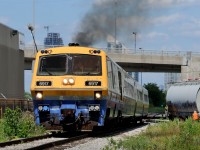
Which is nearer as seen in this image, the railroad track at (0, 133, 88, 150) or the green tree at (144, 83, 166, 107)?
the railroad track at (0, 133, 88, 150)

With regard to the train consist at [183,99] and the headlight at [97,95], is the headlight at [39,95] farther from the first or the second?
the train consist at [183,99]

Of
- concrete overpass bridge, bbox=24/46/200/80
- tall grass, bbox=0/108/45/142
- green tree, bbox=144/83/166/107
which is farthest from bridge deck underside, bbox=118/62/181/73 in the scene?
green tree, bbox=144/83/166/107

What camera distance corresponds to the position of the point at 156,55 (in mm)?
69188

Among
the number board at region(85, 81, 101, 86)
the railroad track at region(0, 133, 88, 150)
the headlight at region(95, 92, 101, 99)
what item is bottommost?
the railroad track at region(0, 133, 88, 150)

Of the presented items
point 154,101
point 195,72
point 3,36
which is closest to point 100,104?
point 3,36

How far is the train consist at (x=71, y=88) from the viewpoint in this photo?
66.0 ft

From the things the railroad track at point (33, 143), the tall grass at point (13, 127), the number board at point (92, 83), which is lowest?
the railroad track at point (33, 143)

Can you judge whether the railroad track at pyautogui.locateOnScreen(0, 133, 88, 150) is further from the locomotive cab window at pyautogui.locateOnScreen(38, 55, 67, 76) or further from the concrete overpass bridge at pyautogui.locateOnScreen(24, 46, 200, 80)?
the concrete overpass bridge at pyautogui.locateOnScreen(24, 46, 200, 80)

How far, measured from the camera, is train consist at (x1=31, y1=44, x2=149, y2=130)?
20.1 meters

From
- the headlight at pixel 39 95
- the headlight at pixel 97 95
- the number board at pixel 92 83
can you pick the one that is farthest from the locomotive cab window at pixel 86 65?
the headlight at pixel 39 95

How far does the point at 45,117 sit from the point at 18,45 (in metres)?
31.0

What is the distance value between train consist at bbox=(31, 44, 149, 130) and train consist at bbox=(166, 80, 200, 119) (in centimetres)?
1720

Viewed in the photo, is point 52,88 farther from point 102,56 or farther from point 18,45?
point 18,45

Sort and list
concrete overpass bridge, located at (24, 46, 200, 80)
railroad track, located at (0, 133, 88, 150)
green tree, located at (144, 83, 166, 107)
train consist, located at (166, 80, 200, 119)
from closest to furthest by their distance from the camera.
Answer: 1. railroad track, located at (0, 133, 88, 150)
2. train consist, located at (166, 80, 200, 119)
3. concrete overpass bridge, located at (24, 46, 200, 80)
4. green tree, located at (144, 83, 166, 107)
